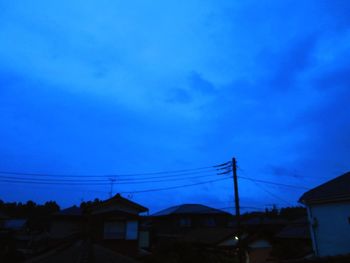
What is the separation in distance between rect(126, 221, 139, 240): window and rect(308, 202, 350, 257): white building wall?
61.4 feet

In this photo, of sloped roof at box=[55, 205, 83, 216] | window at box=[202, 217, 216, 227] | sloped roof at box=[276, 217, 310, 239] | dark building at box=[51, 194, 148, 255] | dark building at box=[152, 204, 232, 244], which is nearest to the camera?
dark building at box=[51, 194, 148, 255]

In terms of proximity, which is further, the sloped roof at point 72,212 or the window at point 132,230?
the sloped roof at point 72,212

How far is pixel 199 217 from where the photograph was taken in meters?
43.5

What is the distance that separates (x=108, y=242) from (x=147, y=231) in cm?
974

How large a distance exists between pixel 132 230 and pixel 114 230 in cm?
185

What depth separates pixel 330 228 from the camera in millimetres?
16469

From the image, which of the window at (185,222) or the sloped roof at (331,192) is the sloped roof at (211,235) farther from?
the sloped roof at (331,192)

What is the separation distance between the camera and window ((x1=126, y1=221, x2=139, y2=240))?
30641mm

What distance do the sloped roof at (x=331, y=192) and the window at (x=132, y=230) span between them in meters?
18.4

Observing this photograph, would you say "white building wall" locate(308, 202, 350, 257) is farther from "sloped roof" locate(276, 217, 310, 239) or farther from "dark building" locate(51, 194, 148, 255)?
"dark building" locate(51, 194, 148, 255)

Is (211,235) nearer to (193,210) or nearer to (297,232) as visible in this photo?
(297,232)

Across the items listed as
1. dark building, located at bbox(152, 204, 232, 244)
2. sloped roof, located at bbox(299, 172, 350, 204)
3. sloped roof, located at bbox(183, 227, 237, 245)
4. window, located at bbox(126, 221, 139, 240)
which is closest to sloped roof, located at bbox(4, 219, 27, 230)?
dark building, located at bbox(152, 204, 232, 244)

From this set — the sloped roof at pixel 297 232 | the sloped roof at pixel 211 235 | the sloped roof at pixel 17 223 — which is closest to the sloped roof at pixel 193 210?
the sloped roof at pixel 211 235

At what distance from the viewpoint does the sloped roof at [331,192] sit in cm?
1597
